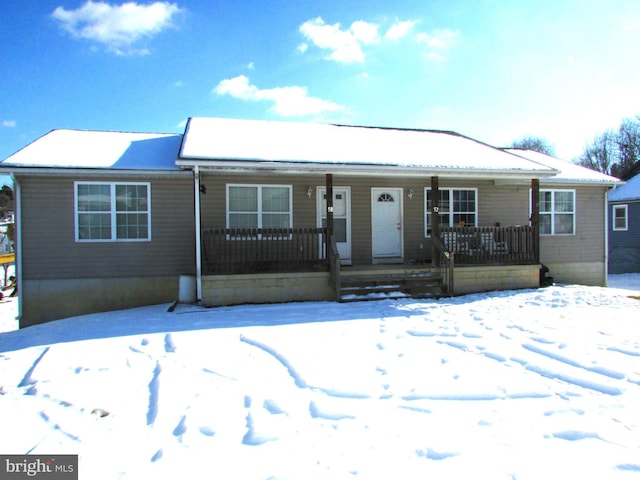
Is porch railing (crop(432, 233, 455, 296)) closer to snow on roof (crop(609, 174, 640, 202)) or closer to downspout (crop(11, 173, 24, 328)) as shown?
downspout (crop(11, 173, 24, 328))

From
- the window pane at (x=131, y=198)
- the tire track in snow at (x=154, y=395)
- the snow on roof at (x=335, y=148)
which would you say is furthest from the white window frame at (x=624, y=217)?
the tire track in snow at (x=154, y=395)

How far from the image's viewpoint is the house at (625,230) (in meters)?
19.7

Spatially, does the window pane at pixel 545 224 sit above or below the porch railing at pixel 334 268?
above

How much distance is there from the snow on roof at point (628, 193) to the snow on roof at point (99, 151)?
67.0ft

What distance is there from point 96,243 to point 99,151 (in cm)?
233

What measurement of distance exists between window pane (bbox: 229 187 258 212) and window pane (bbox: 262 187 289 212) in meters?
0.22

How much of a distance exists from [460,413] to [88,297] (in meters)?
8.74

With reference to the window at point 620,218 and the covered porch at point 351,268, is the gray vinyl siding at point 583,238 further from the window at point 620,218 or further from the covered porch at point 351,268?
the window at point 620,218

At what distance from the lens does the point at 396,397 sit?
377 centimetres

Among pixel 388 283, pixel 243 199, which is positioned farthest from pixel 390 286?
pixel 243 199

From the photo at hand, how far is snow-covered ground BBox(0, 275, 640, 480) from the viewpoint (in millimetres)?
2775

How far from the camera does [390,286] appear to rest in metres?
9.03

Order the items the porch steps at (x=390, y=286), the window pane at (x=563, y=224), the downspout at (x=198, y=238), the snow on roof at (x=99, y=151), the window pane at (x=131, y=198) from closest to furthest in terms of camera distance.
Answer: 1. the downspout at (x=198, y=238)
2. the porch steps at (x=390, y=286)
3. the snow on roof at (x=99, y=151)
4. the window pane at (x=131, y=198)
5. the window pane at (x=563, y=224)

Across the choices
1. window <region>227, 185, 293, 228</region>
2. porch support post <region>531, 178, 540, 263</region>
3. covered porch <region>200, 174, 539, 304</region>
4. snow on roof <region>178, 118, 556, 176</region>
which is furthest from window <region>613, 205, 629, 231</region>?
window <region>227, 185, 293, 228</region>
